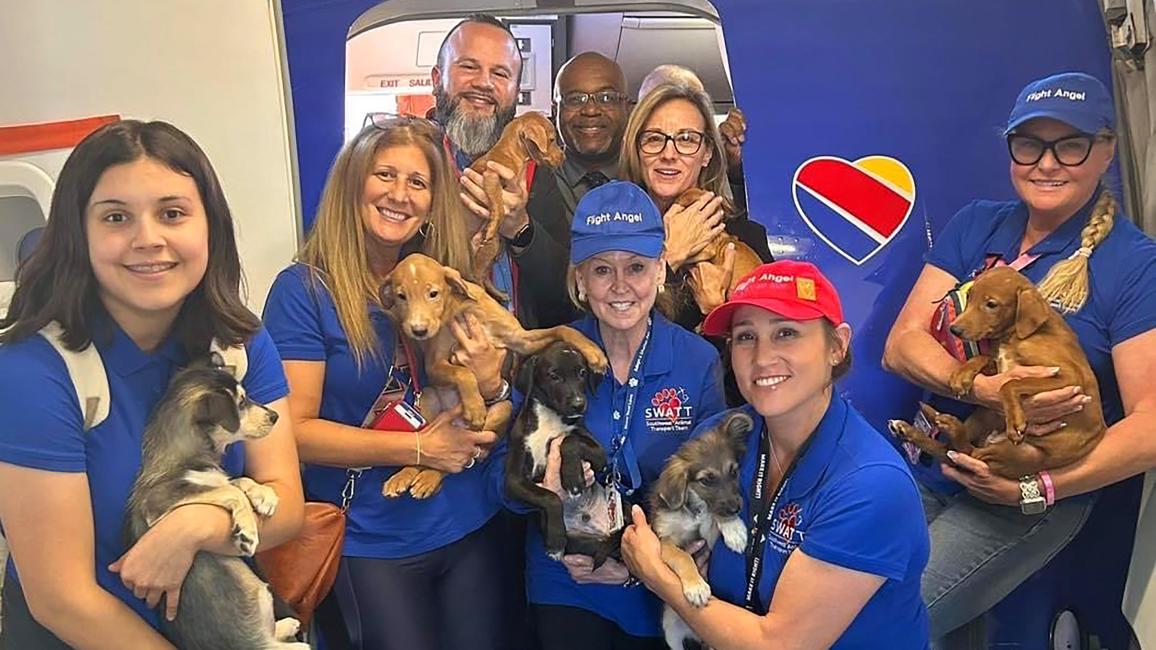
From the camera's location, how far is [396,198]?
6.34ft

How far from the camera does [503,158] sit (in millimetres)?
2084

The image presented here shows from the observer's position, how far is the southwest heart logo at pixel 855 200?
2191 mm

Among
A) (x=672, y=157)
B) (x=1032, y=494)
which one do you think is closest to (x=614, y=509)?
(x=672, y=157)

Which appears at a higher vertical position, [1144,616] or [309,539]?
[309,539]

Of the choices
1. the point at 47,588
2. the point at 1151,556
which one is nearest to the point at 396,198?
the point at 47,588

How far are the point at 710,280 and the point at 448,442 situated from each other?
0.73 metres

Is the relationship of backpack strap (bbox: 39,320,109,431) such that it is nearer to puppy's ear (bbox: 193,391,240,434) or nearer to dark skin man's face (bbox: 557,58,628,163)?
puppy's ear (bbox: 193,391,240,434)

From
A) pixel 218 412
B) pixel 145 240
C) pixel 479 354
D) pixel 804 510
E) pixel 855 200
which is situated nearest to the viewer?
pixel 145 240

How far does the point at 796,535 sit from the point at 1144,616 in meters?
1.01

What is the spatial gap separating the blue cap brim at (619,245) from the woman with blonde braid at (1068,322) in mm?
648

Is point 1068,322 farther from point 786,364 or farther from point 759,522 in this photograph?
point 759,522

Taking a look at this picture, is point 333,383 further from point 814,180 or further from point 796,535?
point 814,180

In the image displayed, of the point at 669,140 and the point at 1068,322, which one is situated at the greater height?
the point at 669,140

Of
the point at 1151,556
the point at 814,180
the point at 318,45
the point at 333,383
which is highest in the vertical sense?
the point at 318,45
